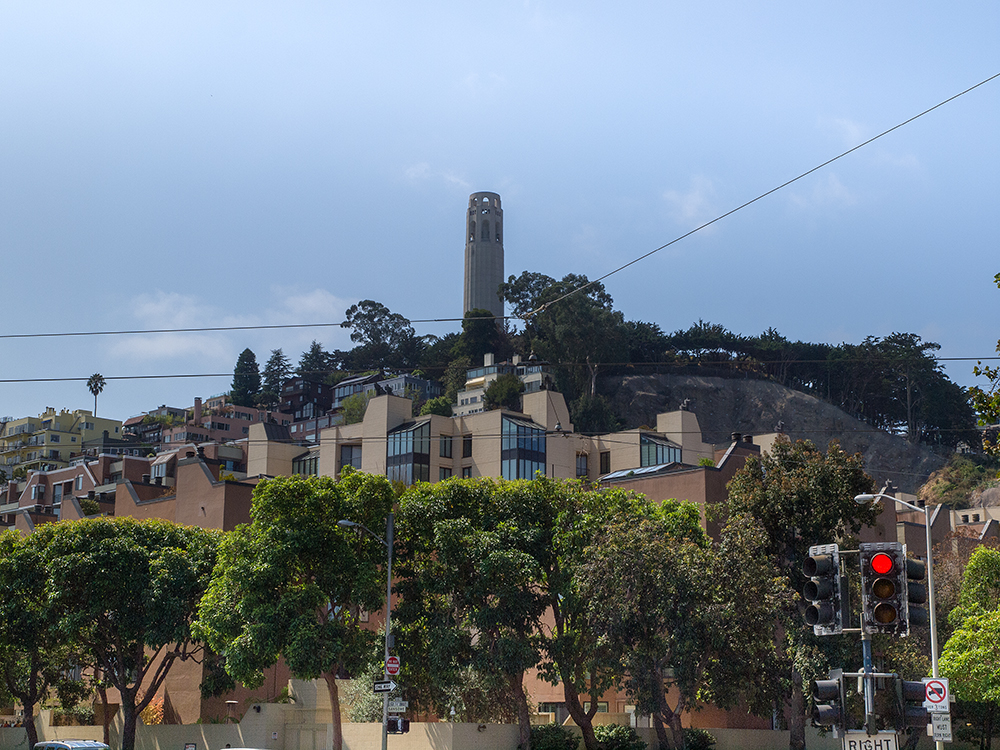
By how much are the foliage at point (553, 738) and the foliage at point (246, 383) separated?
134735 millimetres

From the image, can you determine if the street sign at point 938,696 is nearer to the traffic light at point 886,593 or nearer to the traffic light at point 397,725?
the traffic light at point 886,593

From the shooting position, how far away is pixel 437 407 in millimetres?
118688

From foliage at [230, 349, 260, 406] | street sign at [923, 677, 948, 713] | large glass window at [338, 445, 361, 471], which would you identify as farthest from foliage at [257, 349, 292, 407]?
street sign at [923, 677, 948, 713]

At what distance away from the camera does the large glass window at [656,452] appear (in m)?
88.6

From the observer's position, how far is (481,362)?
14575cm

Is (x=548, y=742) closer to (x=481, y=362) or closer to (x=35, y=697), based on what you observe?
(x=35, y=697)

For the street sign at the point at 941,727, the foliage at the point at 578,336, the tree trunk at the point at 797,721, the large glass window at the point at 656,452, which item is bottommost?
the tree trunk at the point at 797,721

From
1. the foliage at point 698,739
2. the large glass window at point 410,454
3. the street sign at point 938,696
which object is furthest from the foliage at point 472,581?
the large glass window at point 410,454

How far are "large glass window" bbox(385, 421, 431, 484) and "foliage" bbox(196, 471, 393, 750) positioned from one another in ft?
155

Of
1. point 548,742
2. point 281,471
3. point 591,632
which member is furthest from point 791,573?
point 281,471

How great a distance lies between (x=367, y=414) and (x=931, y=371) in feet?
287

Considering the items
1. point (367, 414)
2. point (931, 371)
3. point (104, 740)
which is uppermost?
point (931, 371)

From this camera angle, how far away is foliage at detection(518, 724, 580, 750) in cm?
4166

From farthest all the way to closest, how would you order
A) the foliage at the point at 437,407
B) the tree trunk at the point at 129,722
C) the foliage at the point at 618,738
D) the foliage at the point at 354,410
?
the foliage at the point at 437,407
the foliage at the point at 354,410
the tree trunk at the point at 129,722
the foliage at the point at 618,738
